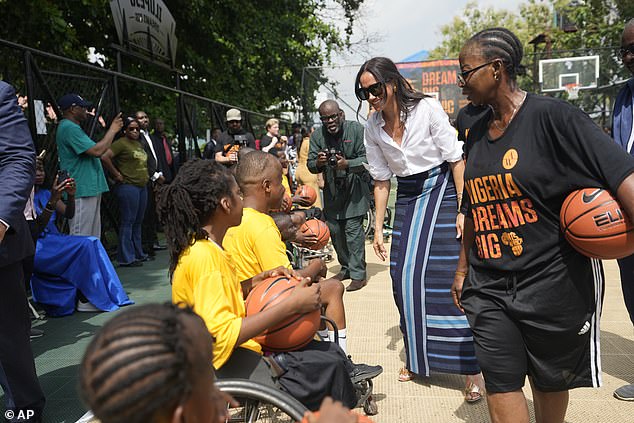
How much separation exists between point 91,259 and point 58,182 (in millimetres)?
949

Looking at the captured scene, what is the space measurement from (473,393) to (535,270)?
1.56 meters

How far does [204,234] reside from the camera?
2.60m

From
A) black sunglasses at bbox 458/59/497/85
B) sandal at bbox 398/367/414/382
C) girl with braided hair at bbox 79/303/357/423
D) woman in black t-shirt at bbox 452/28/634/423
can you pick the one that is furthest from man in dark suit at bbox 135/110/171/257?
girl with braided hair at bbox 79/303/357/423

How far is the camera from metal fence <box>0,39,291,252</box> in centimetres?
642

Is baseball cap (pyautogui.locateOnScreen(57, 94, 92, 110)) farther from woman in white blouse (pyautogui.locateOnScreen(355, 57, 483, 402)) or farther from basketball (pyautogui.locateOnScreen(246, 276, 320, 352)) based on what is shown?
basketball (pyautogui.locateOnScreen(246, 276, 320, 352))

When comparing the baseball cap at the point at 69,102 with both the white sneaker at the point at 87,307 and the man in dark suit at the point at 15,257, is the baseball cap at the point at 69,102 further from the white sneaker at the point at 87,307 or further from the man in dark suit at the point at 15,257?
the man in dark suit at the point at 15,257

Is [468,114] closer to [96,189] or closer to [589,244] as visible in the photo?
[589,244]

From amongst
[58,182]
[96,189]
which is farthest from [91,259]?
[96,189]

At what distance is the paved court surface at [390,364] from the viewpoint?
Result: 360 centimetres

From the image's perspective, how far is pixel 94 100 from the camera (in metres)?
8.51

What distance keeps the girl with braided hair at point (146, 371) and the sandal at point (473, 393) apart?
112 inches

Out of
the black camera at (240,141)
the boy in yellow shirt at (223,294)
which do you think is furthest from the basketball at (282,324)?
the black camera at (240,141)

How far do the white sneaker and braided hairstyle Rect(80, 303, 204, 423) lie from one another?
16.9 ft

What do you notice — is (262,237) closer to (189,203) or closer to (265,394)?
(189,203)
